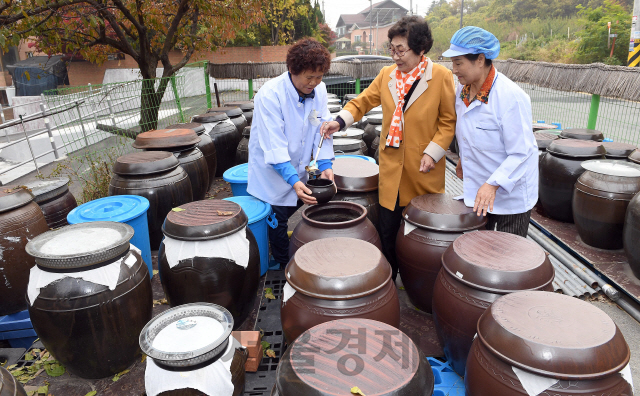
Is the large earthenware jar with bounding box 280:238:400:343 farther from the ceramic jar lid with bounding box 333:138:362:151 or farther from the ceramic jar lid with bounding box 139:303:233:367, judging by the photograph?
the ceramic jar lid with bounding box 333:138:362:151

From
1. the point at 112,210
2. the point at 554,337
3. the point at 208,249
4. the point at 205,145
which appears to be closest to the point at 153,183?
the point at 112,210

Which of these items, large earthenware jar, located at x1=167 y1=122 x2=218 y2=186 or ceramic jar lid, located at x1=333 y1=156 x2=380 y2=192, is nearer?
ceramic jar lid, located at x1=333 y1=156 x2=380 y2=192

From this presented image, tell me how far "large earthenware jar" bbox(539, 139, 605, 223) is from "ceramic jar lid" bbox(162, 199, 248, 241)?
3843 mm

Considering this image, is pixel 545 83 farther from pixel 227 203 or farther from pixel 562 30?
pixel 562 30

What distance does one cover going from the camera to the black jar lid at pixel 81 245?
2549 mm

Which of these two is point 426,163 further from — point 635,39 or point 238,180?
point 635,39

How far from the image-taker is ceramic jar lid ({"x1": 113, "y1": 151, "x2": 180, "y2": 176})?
172 inches

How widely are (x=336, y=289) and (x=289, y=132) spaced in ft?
5.79

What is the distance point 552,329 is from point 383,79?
2383mm

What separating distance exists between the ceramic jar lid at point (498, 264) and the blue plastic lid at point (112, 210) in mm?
2780

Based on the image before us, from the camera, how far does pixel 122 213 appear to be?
376 centimetres

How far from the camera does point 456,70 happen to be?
2850 millimetres

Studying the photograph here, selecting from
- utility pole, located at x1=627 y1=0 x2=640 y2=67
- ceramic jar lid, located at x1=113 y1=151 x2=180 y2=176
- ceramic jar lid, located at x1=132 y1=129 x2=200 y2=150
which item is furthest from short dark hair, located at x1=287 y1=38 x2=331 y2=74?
utility pole, located at x1=627 y1=0 x2=640 y2=67

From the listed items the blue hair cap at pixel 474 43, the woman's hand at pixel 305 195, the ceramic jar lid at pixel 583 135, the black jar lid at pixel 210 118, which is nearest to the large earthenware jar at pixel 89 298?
the woman's hand at pixel 305 195
